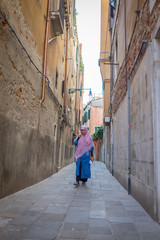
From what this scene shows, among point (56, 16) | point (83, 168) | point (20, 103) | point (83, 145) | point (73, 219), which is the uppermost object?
point (56, 16)

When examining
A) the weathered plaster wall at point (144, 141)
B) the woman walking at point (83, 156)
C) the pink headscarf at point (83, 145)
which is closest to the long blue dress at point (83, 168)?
the woman walking at point (83, 156)

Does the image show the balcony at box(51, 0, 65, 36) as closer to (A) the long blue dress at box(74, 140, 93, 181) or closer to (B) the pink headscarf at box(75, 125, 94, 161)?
(B) the pink headscarf at box(75, 125, 94, 161)

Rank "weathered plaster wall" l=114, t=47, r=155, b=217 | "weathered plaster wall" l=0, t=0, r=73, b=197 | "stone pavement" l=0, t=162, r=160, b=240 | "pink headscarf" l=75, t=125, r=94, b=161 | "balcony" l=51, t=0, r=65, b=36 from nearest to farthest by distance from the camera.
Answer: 1. "stone pavement" l=0, t=162, r=160, b=240
2. "weathered plaster wall" l=114, t=47, r=155, b=217
3. "weathered plaster wall" l=0, t=0, r=73, b=197
4. "pink headscarf" l=75, t=125, r=94, b=161
5. "balcony" l=51, t=0, r=65, b=36

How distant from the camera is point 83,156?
6164mm

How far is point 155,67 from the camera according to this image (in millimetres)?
3066

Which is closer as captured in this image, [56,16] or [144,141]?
[144,141]

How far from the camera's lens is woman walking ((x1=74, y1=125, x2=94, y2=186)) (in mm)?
5914

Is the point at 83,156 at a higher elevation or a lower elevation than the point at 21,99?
lower

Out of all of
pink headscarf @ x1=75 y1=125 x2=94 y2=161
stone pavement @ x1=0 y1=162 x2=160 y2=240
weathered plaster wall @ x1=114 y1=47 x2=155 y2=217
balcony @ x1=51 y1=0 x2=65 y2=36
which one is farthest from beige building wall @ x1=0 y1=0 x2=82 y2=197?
weathered plaster wall @ x1=114 y1=47 x2=155 y2=217

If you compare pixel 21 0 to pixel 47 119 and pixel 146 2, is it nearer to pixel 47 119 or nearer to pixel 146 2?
pixel 146 2

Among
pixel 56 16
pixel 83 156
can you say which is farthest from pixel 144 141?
pixel 56 16

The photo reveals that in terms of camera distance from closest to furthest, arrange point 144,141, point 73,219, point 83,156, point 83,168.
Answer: point 73,219
point 144,141
point 83,168
point 83,156

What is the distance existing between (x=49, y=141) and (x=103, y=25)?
997cm

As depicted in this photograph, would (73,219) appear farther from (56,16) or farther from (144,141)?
(56,16)
